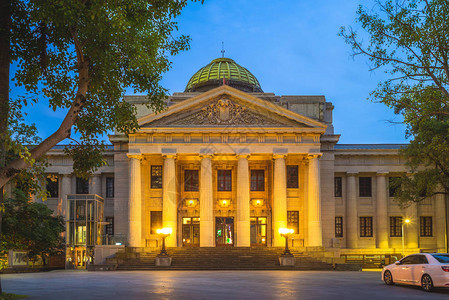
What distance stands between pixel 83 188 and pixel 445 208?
35.7 meters

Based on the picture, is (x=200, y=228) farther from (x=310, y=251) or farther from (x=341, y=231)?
(x=341, y=231)

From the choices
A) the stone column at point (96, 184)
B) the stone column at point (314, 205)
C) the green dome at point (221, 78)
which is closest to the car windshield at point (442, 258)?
the stone column at point (314, 205)

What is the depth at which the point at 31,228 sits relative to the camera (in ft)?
133

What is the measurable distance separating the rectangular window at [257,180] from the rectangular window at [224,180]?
220cm

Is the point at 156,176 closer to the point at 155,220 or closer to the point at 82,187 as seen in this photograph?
the point at 155,220

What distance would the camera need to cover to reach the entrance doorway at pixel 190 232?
5103 centimetres

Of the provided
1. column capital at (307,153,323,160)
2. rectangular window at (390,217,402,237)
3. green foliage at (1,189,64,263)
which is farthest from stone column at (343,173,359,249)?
green foliage at (1,189,64,263)

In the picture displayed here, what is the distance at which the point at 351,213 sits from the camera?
53.2 meters

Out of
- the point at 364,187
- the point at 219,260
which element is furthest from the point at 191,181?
the point at 364,187

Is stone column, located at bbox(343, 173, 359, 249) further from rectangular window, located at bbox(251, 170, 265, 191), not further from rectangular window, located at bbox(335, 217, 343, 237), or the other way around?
rectangular window, located at bbox(251, 170, 265, 191)

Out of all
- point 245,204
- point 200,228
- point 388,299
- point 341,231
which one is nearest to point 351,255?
point 341,231

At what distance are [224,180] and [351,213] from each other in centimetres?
1306

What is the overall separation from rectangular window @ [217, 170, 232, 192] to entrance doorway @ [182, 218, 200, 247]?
12.4ft

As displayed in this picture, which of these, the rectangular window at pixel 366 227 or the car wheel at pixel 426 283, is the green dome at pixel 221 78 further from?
the car wheel at pixel 426 283
